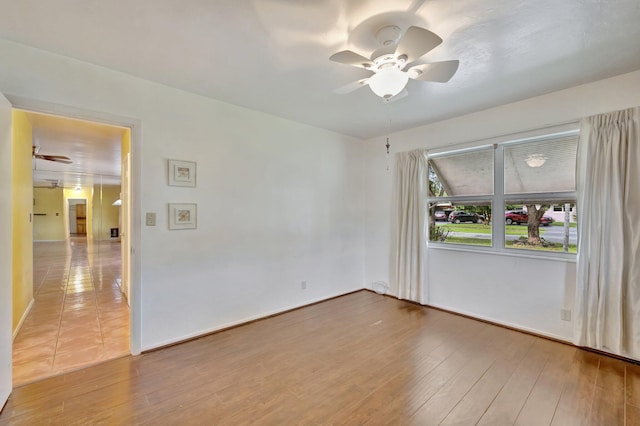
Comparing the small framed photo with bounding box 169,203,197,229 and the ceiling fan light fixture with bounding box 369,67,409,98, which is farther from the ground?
the ceiling fan light fixture with bounding box 369,67,409,98

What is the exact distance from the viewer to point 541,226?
3.15 m

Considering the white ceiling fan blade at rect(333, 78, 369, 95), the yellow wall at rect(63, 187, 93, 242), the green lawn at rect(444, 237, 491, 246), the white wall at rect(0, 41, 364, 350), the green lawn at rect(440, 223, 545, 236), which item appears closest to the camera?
the white ceiling fan blade at rect(333, 78, 369, 95)

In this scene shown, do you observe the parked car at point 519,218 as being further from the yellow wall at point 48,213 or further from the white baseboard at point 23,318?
the yellow wall at point 48,213

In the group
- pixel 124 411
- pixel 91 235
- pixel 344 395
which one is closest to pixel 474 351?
pixel 344 395

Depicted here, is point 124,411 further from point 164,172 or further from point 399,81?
point 399,81

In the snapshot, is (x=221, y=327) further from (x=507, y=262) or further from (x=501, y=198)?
(x=501, y=198)

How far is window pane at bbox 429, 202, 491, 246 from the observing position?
3596 millimetres

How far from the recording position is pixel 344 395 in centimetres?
204

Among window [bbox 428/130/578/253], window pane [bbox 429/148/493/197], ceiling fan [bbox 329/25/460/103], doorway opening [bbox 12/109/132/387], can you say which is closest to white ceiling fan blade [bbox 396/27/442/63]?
ceiling fan [bbox 329/25/460/103]

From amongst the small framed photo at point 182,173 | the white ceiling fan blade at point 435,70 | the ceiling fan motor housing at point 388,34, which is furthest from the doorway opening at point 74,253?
the white ceiling fan blade at point 435,70

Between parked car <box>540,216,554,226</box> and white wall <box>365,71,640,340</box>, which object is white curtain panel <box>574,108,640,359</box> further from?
parked car <box>540,216,554,226</box>

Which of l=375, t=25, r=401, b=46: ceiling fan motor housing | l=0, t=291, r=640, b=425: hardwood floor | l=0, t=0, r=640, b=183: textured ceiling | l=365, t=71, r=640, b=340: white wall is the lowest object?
l=0, t=291, r=640, b=425: hardwood floor

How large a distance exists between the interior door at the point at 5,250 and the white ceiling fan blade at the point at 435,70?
2.79m

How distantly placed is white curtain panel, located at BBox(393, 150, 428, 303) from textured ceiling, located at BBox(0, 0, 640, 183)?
1280 millimetres
